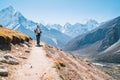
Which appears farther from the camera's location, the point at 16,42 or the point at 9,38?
the point at 16,42

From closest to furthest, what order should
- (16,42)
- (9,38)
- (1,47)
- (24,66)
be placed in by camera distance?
(24,66) < (1,47) < (9,38) < (16,42)

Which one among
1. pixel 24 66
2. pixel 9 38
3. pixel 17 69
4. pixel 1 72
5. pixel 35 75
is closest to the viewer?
pixel 1 72

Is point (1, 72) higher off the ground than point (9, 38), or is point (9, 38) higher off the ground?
point (9, 38)

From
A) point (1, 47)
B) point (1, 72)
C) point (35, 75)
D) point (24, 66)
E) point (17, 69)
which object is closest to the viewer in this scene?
point (1, 72)

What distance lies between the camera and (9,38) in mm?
37781

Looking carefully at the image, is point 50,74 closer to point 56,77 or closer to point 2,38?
point 56,77

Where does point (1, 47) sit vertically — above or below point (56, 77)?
above

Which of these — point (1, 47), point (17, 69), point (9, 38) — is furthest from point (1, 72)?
point (9, 38)

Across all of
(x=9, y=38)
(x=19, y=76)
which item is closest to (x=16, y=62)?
(x=19, y=76)

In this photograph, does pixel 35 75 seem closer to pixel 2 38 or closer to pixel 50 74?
pixel 50 74

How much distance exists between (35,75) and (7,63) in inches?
178

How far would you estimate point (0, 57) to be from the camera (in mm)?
26750

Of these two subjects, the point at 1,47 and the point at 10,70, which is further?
the point at 1,47

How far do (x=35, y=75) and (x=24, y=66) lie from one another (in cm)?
451
